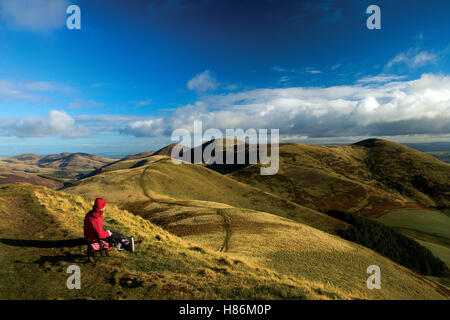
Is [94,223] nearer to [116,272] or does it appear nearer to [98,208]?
[98,208]

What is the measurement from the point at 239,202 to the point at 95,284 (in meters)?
76.4

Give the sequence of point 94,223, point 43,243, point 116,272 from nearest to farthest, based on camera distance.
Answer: point 116,272, point 94,223, point 43,243

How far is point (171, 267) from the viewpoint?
14039 mm

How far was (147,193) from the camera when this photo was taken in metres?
72.1

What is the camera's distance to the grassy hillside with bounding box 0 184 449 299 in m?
10.8

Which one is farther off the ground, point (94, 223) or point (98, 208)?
point (98, 208)

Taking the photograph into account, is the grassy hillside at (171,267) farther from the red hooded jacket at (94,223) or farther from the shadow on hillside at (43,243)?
the red hooded jacket at (94,223)

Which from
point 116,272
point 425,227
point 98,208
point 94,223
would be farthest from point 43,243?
point 425,227

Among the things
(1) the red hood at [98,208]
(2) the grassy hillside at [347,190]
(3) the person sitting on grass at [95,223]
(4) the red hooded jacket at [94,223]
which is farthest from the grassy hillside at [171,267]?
(2) the grassy hillside at [347,190]

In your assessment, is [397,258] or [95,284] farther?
[397,258]

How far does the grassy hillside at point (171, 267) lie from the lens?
10758 mm

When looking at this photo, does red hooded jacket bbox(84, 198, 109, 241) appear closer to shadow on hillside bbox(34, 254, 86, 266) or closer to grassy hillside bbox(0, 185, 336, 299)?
shadow on hillside bbox(34, 254, 86, 266)
